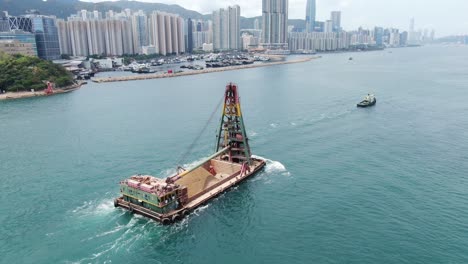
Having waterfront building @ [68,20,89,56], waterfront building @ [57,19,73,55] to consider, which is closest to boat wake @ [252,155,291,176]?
waterfront building @ [68,20,89,56]

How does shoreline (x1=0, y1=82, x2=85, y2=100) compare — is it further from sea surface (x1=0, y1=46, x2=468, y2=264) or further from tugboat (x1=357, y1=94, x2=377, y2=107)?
tugboat (x1=357, y1=94, x2=377, y2=107)

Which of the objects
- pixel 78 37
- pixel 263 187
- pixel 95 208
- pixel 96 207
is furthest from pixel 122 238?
pixel 78 37

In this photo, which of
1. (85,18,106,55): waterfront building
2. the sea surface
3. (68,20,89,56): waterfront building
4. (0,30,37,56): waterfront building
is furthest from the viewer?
(85,18,106,55): waterfront building

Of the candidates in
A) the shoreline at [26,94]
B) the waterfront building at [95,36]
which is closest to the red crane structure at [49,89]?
the shoreline at [26,94]

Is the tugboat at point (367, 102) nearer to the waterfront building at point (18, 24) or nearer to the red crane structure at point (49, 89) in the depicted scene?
the red crane structure at point (49, 89)

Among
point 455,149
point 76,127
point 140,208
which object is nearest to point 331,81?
point 455,149
